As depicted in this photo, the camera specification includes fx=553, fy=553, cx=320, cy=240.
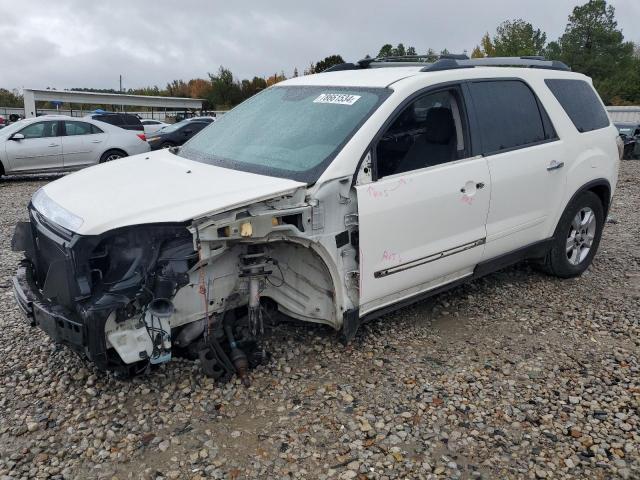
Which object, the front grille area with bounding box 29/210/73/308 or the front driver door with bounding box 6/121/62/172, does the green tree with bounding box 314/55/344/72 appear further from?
the front grille area with bounding box 29/210/73/308

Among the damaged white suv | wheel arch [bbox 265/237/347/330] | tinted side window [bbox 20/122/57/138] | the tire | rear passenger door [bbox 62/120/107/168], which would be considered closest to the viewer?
the damaged white suv

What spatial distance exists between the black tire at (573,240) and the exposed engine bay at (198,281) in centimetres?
241

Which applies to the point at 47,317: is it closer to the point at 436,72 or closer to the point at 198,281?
the point at 198,281

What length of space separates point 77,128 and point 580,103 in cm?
1124

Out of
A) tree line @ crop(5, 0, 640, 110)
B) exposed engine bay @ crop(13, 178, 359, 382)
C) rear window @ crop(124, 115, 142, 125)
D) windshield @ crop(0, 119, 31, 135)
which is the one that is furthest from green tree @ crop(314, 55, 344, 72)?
exposed engine bay @ crop(13, 178, 359, 382)

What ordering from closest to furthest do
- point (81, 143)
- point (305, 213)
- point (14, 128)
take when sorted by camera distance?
1. point (305, 213)
2. point (14, 128)
3. point (81, 143)

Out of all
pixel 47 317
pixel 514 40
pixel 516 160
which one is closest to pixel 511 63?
pixel 516 160

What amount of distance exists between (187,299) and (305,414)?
3.12 ft

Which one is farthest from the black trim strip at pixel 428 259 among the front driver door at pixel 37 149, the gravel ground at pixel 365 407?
the front driver door at pixel 37 149

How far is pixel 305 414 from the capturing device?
312cm

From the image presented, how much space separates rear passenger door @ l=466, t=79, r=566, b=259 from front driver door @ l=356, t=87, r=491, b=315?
14 cm

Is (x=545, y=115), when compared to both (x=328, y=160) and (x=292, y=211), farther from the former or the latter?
(x=292, y=211)

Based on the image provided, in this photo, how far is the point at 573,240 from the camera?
5.14 m

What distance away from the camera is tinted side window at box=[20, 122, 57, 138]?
40.3 ft
